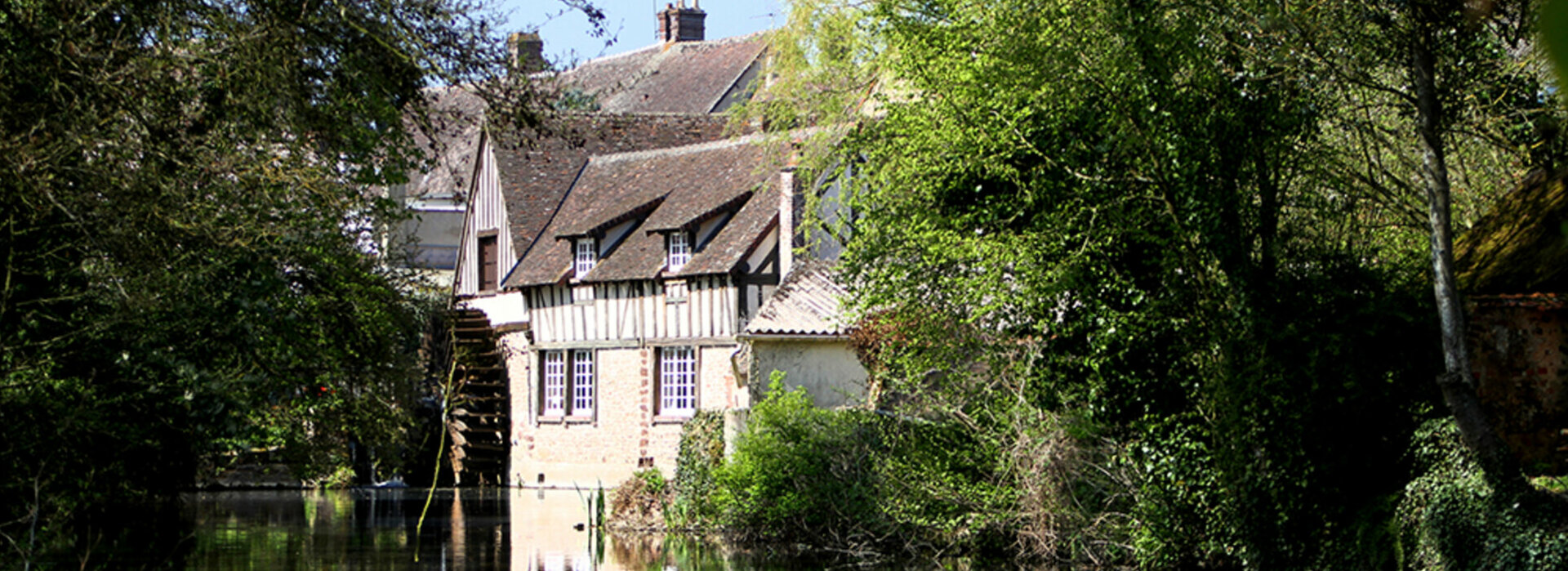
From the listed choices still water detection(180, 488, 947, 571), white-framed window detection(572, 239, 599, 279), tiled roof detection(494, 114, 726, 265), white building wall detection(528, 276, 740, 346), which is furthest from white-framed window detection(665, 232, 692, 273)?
still water detection(180, 488, 947, 571)

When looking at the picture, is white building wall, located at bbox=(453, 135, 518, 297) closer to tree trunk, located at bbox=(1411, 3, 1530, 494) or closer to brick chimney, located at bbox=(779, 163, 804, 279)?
brick chimney, located at bbox=(779, 163, 804, 279)

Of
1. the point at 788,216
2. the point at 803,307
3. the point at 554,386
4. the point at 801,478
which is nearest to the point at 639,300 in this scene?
the point at 554,386

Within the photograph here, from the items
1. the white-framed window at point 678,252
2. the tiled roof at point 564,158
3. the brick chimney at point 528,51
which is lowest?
the brick chimney at point 528,51

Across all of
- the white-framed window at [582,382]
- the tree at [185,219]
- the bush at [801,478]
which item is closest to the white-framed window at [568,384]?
the white-framed window at [582,382]

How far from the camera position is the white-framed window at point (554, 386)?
28.7 metres

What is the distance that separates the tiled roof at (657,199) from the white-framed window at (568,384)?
1.45 m

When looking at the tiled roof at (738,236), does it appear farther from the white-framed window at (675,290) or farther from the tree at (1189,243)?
the tree at (1189,243)

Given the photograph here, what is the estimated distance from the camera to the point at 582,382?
93.0ft

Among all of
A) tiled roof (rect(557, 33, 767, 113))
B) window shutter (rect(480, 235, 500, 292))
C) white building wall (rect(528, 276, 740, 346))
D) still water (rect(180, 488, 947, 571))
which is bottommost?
still water (rect(180, 488, 947, 571))

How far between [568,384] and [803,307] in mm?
8529

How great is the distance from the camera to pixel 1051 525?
46.7 feet

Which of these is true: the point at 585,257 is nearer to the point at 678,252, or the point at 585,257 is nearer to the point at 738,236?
the point at 678,252

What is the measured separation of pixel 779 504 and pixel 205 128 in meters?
9.43

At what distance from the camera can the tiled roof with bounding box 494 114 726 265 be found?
3030cm
